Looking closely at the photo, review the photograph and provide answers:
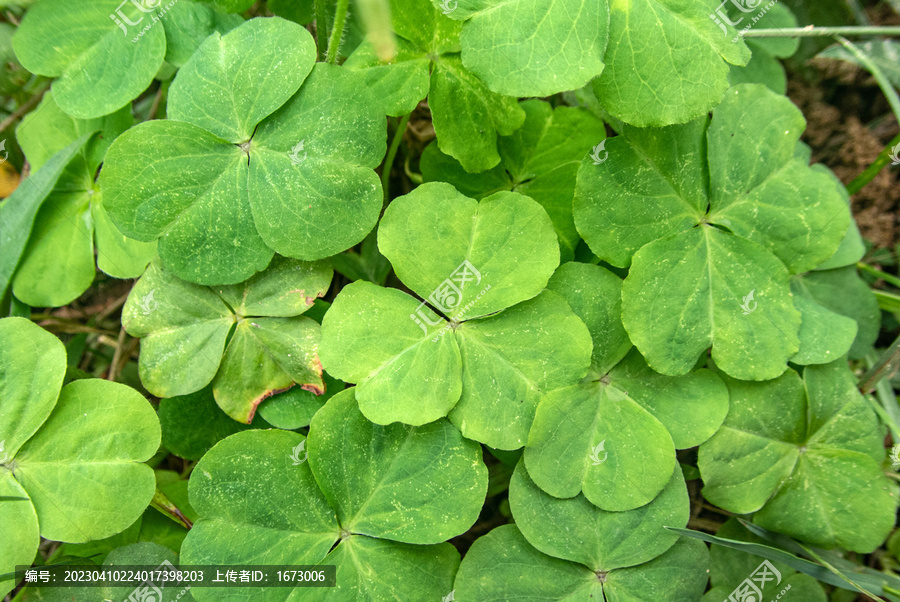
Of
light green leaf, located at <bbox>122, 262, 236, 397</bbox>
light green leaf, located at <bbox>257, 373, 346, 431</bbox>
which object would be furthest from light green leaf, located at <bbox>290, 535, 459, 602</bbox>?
light green leaf, located at <bbox>122, 262, 236, 397</bbox>

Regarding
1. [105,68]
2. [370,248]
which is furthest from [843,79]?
[105,68]

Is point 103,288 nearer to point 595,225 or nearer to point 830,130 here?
point 595,225

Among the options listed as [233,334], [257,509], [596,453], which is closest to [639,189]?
[596,453]

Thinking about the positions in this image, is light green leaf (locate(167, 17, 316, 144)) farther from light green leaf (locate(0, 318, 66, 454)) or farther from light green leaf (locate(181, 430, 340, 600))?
light green leaf (locate(181, 430, 340, 600))

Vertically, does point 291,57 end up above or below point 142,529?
above

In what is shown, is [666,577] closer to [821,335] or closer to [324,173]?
[821,335]

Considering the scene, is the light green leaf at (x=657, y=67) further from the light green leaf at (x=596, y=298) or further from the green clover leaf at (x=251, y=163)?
the green clover leaf at (x=251, y=163)
